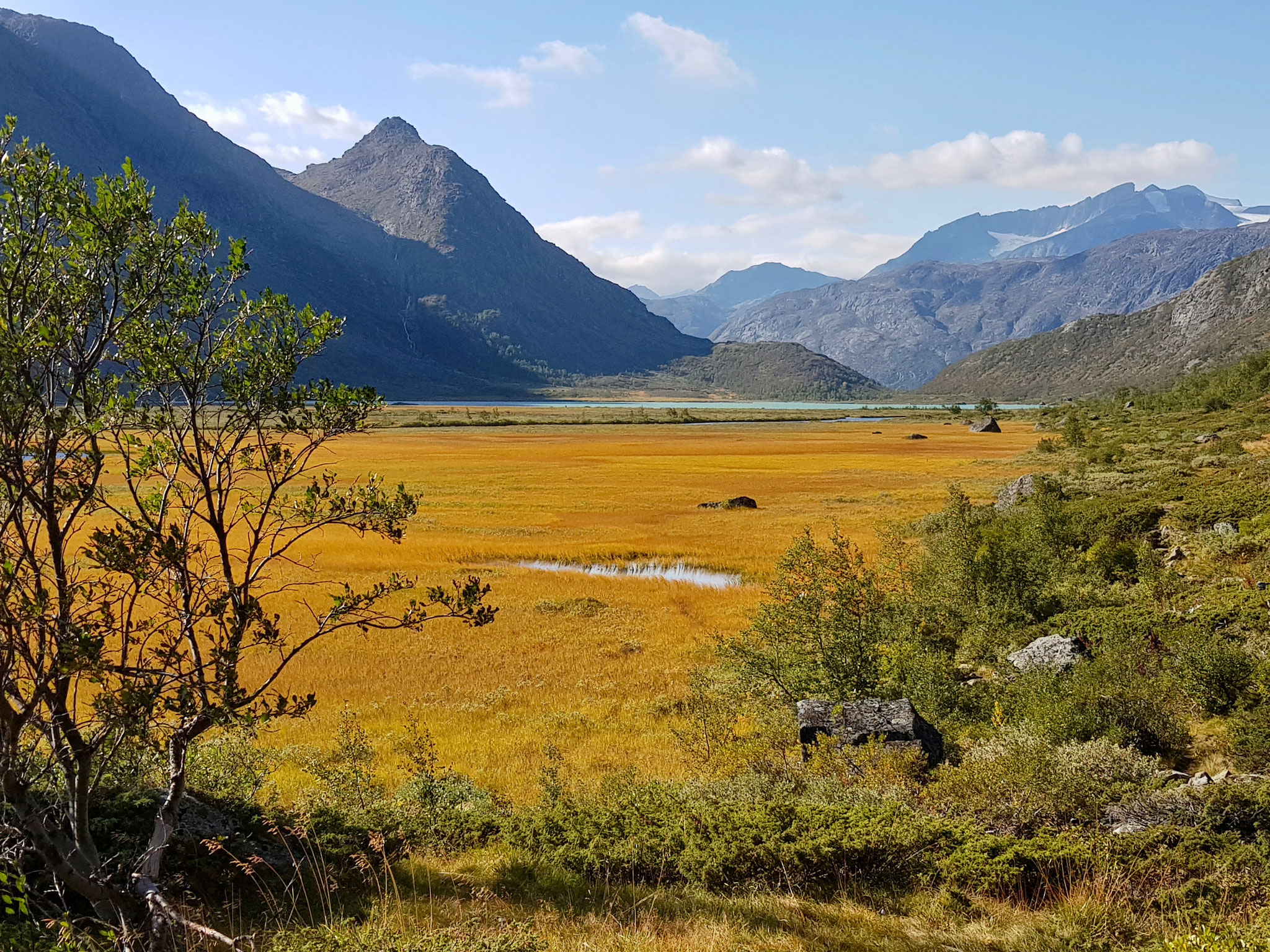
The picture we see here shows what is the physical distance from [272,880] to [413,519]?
3726 centimetres

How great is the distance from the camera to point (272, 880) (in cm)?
742

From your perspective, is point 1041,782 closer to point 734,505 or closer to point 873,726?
point 873,726

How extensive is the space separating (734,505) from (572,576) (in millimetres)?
20608

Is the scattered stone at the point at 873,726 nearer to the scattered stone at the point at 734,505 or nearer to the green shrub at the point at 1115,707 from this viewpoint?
the green shrub at the point at 1115,707

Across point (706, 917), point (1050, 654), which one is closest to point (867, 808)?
point (706, 917)

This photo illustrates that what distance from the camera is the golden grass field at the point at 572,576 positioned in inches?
631

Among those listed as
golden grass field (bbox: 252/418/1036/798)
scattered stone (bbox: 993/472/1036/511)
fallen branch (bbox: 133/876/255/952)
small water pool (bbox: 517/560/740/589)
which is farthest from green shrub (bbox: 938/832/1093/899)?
scattered stone (bbox: 993/472/1036/511)

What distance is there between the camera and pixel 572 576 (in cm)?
3206

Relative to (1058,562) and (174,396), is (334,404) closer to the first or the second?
(174,396)

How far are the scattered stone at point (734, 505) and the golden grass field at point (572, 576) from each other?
53.0 inches

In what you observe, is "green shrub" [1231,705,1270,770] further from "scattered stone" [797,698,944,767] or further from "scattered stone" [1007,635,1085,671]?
"scattered stone" [797,698,944,767]

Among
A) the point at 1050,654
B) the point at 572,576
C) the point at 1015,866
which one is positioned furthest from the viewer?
the point at 572,576

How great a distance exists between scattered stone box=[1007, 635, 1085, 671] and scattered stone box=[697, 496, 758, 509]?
1371 inches

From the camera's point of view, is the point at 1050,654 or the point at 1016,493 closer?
the point at 1050,654
